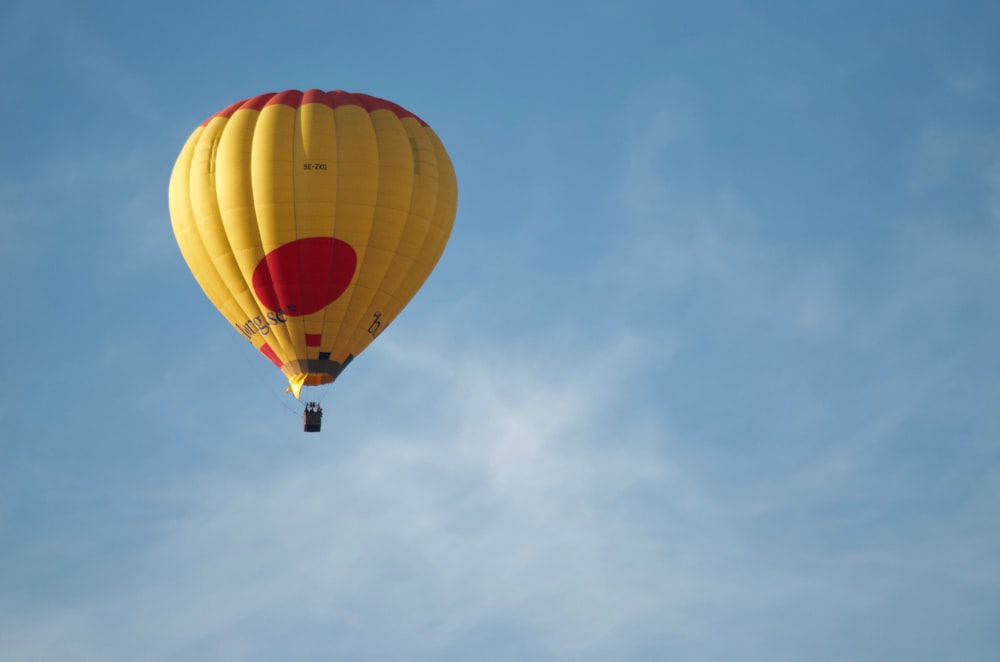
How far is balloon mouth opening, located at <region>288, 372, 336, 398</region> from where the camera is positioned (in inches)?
1999

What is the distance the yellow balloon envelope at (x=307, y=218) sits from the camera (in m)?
49.6

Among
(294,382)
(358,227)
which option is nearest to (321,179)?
(358,227)

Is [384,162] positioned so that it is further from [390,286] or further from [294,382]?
[294,382]

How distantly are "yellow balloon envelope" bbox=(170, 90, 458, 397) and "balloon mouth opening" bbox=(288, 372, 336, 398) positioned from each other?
0.13 ft

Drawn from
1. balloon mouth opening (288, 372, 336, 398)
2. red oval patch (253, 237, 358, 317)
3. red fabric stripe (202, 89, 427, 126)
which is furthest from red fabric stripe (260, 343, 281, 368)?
red fabric stripe (202, 89, 427, 126)

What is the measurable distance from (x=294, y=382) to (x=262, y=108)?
7.69 metres

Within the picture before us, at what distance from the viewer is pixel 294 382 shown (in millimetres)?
51000

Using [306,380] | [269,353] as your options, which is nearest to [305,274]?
[269,353]

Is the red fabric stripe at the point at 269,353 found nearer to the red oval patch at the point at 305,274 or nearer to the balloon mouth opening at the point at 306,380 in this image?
the balloon mouth opening at the point at 306,380

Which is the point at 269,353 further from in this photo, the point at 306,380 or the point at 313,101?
the point at 313,101

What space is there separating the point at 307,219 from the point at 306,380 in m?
4.58

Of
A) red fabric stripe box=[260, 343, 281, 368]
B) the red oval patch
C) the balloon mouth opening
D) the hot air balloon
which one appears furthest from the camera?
red fabric stripe box=[260, 343, 281, 368]

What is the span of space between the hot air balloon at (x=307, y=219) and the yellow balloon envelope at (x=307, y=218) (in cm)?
3

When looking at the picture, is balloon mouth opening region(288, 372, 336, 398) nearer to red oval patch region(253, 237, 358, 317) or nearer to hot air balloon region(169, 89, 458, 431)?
hot air balloon region(169, 89, 458, 431)
